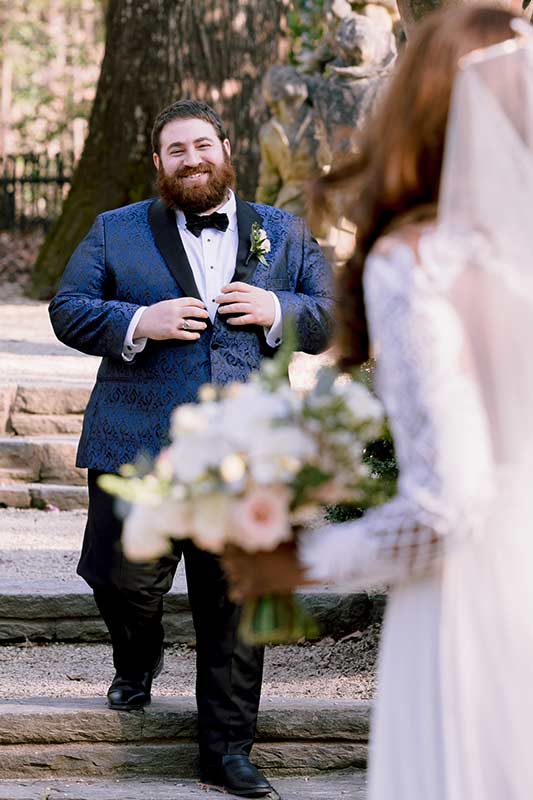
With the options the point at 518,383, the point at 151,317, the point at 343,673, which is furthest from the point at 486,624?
the point at 343,673

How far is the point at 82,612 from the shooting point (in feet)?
18.8

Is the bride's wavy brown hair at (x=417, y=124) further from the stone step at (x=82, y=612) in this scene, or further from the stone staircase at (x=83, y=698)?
the stone step at (x=82, y=612)

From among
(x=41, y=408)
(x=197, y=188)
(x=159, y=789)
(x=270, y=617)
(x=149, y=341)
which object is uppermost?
(x=197, y=188)

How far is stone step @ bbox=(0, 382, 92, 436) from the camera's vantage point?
7910 millimetres

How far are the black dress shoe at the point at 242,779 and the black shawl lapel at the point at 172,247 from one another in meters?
1.42

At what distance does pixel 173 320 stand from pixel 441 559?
227cm

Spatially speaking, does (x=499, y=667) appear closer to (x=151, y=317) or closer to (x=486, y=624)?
(x=486, y=624)

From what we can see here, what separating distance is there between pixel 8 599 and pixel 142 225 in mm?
1789

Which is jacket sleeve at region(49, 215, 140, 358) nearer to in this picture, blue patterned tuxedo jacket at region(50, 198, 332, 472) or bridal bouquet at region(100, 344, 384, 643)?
blue patterned tuxedo jacket at region(50, 198, 332, 472)

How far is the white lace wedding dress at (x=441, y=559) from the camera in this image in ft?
6.79

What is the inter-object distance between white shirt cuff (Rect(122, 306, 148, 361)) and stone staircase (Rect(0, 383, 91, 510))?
2940 mm

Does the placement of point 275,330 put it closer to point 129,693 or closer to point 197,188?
point 197,188

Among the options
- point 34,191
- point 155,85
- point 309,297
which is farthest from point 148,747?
point 34,191

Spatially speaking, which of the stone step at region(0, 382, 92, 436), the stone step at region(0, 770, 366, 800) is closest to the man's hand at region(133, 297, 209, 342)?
the stone step at region(0, 770, 366, 800)
